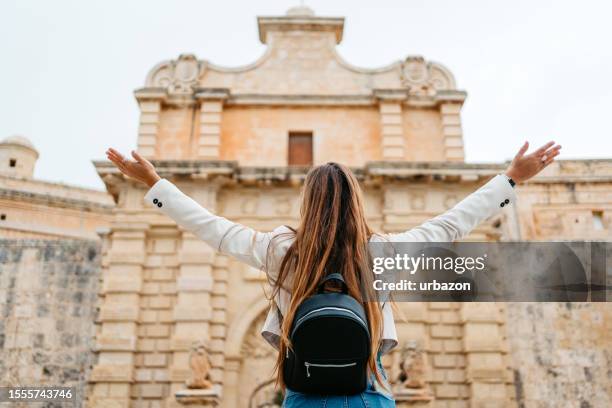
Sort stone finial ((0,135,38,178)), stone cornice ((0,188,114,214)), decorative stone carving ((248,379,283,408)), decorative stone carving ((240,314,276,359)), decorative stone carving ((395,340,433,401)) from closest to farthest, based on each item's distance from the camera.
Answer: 1. decorative stone carving ((395,340,433,401))
2. decorative stone carving ((248,379,283,408))
3. decorative stone carving ((240,314,276,359))
4. stone cornice ((0,188,114,214))
5. stone finial ((0,135,38,178))

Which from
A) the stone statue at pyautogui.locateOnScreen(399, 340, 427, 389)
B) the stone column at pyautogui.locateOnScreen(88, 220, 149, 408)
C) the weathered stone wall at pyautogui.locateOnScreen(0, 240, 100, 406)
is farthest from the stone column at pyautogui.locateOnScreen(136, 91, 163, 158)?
the stone statue at pyautogui.locateOnScreen(399, 340, 427, 389)

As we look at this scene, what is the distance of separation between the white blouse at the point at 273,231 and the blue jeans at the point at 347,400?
30cm

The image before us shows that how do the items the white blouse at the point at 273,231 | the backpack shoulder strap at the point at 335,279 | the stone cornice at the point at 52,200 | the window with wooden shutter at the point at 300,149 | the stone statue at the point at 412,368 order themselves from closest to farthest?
1. the backpack shoulder strap at the point at 335,279
2. the white blouse at the point at 273,231
3. the stone statue at the point at 412,368
4. the window with wooden shutter at the point at 300,149
5. the stone cornice at the point at 52,200

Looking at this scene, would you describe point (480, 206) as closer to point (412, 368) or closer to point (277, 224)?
point (412, 368)

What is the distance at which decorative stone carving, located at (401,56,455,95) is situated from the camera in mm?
13320

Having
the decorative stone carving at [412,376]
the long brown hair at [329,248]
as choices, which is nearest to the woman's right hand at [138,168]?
the long brown hair at [329,248]

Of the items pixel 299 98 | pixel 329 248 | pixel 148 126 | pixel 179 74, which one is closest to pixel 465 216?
pixel 329 248

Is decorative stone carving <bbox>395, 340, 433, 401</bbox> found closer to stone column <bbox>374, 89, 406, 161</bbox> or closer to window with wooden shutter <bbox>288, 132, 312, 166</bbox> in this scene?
stone column <bbox>374, 89, 406, 161</bbox>

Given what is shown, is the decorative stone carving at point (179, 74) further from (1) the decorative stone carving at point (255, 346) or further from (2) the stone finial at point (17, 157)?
(2) the stone finial at point (17, 157)

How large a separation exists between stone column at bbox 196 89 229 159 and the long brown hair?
35.1 feet

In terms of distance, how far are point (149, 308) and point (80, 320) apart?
173 cm

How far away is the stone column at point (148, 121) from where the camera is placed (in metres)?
12.7

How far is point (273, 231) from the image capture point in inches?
85.9

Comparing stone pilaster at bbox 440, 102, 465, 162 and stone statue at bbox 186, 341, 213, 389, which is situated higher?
stone pilaster at bbox 440, 102, 465, 162
